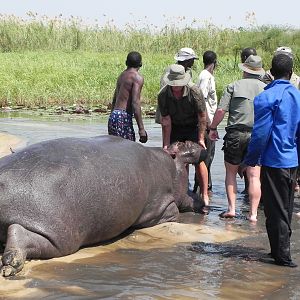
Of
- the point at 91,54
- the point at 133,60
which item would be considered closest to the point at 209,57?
the point at 133,60

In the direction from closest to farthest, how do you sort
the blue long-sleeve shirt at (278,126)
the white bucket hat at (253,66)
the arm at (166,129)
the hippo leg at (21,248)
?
the hippo leg at (21,248)
the blue long-sleeve shirt at (278,126)
the white bucket hat at (253,66)
the arm at (166,129)

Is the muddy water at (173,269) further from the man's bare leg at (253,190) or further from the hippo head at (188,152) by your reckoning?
the hippo head at (188,152)

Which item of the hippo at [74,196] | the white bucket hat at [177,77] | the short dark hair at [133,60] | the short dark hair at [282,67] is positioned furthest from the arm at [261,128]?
the short dark hair at [133,60]

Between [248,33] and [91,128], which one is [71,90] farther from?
[248,33]

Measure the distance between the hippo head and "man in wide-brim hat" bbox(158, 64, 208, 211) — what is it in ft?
0.36

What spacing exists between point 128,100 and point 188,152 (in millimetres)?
1178

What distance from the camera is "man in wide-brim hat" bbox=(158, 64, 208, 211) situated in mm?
8094

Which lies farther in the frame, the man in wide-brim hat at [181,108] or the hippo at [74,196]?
the man in wide-brim hat at [181,108]

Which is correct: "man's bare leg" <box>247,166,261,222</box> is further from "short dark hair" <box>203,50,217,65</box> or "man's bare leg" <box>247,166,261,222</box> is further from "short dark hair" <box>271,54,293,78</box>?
"short dark hair" <box>203,50,217,65</box>

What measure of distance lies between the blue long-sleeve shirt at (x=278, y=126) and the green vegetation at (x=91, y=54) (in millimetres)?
14508

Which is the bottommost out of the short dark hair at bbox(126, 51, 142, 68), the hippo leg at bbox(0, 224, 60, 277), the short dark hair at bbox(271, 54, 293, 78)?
the hippo leg at bbox(0, 224, 60, 277)

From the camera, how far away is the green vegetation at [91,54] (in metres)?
21.3

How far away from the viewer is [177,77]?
26.5ft

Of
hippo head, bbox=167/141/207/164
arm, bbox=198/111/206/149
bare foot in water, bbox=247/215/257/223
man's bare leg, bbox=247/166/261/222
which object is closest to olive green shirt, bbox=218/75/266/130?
man's bare leg, bbox=247/166/261/222
